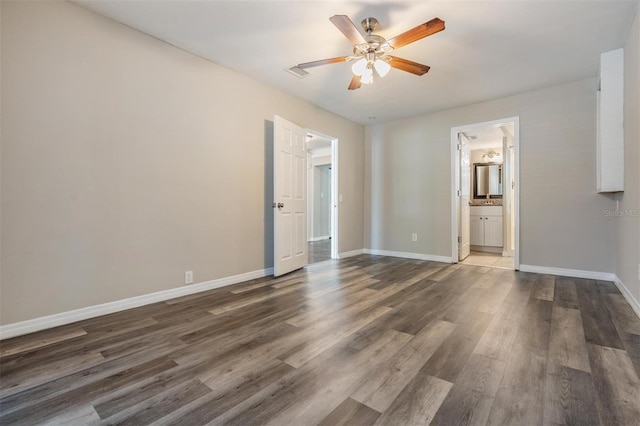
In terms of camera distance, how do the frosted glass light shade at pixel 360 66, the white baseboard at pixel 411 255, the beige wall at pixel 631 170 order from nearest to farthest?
1. the beige wall at pixel 631 170
2. the frosted glass light shade at pixel 360 66
3. the white baseboard at pixel 411 255

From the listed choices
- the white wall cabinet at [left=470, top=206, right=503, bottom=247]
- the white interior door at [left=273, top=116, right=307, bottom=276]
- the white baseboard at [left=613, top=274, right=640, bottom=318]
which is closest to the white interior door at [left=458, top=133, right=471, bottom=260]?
the white wall cabinet at [left=470, top=206, right=503, bottom=247]

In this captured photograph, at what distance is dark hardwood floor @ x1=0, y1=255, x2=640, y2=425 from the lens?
1271mm

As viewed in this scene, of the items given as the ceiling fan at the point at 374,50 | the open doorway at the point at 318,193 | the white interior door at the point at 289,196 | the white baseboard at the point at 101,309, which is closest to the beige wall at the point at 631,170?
the ceiling fan at the point at 374,50

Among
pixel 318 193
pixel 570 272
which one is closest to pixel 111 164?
pixel 570 272

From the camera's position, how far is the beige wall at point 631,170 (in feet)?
7.80

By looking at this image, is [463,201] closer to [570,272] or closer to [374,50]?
[570,272]

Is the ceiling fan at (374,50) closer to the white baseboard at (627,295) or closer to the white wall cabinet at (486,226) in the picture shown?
the white baseboard at (627,295)

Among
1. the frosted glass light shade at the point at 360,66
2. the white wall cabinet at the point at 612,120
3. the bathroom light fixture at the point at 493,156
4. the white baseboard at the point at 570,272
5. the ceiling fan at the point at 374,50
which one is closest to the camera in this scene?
the ceiling fan at the point at 374,50

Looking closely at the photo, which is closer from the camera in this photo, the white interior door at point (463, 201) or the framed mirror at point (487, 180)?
the white interior door at point (463, 201)

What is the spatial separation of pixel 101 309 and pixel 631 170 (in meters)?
4.80

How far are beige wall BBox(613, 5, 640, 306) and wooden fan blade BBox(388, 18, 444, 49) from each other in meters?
1.74

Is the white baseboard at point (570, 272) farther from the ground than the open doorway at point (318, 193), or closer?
closer

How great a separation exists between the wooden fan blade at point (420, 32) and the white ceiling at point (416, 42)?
0.92 ft

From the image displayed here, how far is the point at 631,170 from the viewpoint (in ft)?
8.43
